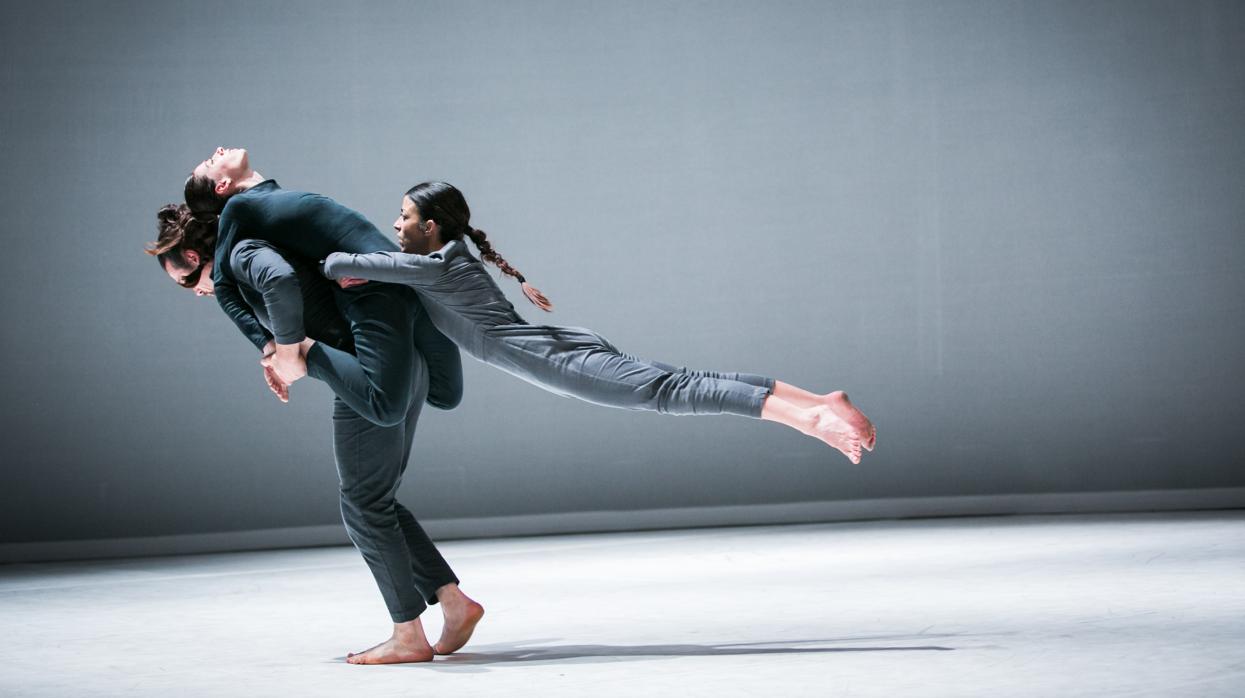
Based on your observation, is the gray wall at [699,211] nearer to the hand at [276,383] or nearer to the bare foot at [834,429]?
the hand at [276,383]

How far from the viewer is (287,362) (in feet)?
9.64

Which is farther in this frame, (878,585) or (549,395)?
(549,395)

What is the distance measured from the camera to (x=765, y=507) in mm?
6277

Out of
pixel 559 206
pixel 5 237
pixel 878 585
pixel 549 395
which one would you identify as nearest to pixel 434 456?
pixel 549 395

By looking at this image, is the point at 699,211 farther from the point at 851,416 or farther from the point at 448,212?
the point at 851,416

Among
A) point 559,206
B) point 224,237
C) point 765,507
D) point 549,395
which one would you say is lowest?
point 765,507

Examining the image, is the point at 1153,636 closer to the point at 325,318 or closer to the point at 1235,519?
the point at 325,318

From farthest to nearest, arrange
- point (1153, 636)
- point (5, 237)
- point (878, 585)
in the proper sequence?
point (5, 237)
point (878, 585)
point (1153, 636)

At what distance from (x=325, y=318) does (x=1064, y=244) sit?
4190mm

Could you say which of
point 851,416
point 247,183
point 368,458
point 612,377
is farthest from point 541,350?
point 247,183

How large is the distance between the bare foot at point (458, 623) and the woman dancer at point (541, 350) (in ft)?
2.00

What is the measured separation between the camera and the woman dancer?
9.03ft

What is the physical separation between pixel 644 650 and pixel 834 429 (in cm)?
76

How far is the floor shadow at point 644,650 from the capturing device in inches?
115
